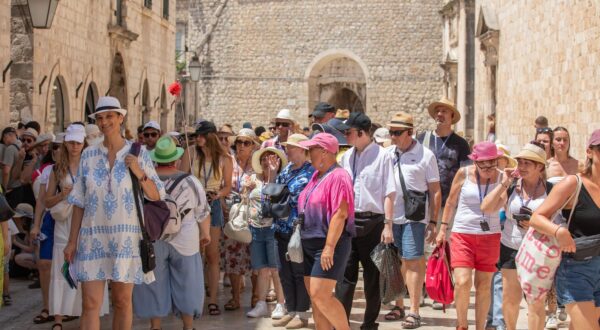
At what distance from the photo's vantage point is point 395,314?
9445 millimetres

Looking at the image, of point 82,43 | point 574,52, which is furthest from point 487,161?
point 82,43

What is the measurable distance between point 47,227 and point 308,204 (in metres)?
2.80

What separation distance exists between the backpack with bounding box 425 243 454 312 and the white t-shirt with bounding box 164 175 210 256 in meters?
1.96

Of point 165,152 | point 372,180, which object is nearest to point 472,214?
point 372,180

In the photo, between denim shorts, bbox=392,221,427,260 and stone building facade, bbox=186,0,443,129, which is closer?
denim shorts, bbox=392,221,427,260

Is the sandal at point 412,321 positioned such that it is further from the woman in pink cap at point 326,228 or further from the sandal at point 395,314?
the woman in pink cap at point 326,228

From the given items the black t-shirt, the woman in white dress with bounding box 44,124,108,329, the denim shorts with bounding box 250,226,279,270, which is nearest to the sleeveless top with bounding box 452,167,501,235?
the black t-shirt

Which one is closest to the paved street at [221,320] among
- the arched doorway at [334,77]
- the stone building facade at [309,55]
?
the stone building facade at [309,55]

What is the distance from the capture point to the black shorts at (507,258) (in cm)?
783

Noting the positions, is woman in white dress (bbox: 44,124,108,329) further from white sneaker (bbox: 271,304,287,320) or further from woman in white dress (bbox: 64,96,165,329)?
white sneaker (bbox: 271,304,287,320)

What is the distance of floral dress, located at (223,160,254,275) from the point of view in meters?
10.2

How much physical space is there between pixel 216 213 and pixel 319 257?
3001 mm

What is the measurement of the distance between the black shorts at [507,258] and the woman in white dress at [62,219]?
3.30 m

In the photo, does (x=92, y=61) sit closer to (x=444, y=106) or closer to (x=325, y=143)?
(x=444, y=106)
